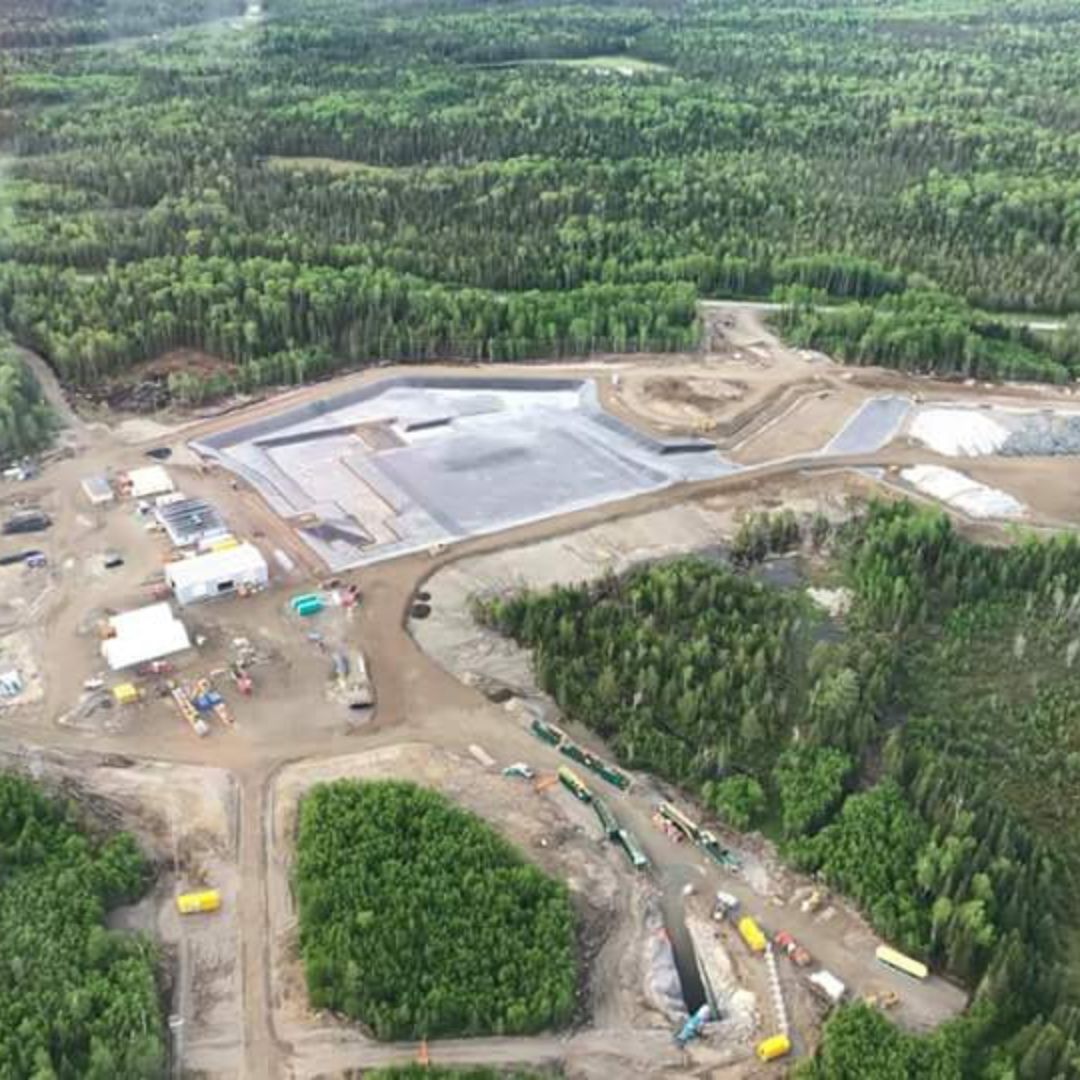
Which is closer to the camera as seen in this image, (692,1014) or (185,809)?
(692,1014)

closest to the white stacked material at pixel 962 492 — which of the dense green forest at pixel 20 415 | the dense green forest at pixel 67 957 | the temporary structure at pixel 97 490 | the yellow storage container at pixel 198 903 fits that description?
the yellow storage container at pixel 198 903

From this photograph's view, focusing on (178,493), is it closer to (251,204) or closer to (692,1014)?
(692,1014)

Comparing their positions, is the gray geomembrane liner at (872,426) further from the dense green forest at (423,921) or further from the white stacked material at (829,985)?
the dense green forest at (423,921)

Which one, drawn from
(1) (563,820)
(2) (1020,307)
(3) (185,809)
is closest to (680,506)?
(1) (563,820)

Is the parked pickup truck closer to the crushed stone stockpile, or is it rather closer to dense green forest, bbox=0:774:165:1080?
dense green forest, bbox=0:774:165:1080

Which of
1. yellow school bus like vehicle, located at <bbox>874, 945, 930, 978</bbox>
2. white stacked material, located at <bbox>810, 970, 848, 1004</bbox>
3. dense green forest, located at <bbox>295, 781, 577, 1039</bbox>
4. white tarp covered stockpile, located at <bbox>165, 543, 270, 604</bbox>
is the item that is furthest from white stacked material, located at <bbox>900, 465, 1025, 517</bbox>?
white tarp covered stockpile, located at <bbox>165, 543, 270, 604</bbox>

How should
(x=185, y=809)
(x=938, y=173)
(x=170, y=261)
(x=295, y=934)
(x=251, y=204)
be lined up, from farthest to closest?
(x=938, y=173), (x=251, y=204), (x=170, y=261), (x=185, y=809), (x=295, y=934)
